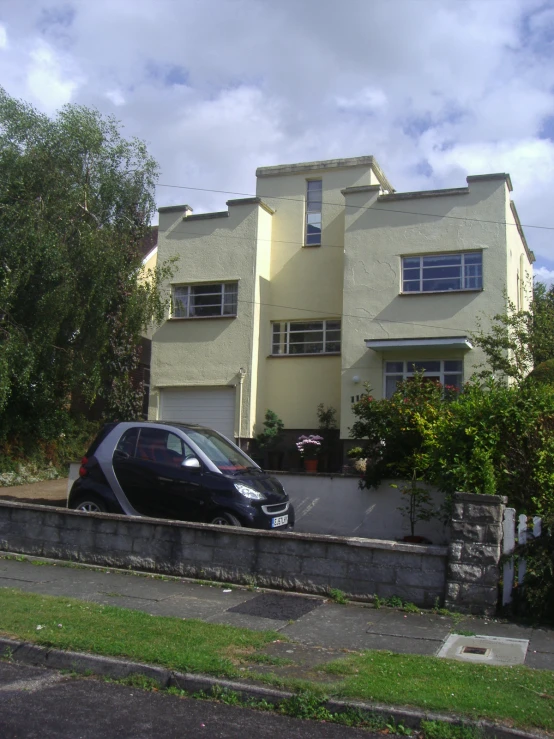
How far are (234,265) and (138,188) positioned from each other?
3.32 m

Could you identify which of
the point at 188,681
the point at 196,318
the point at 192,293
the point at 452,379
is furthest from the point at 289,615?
the point at 192,293

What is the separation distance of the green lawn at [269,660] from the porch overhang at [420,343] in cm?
1166

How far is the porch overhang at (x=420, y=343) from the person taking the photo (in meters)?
17.2

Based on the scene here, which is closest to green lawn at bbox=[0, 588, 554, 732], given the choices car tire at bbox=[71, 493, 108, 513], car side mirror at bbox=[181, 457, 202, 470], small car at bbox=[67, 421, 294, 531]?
small car at bbox=[67, 421, 294, 531]

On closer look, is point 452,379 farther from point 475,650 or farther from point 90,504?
point 475,650

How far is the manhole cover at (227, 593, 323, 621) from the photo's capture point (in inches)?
297

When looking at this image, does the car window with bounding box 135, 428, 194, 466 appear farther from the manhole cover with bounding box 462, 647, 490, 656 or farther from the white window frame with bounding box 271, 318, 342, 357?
the white window frame with bounding box 271, 318, 342, 357

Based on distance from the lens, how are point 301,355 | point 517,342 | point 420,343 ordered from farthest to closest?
Result: point 301,355 < point 420,343 < point 517,342

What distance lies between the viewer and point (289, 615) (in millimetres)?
7539

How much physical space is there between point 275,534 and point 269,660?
2.84 meters

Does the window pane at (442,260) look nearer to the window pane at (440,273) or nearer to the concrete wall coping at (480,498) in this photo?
the window pane at (440,273)

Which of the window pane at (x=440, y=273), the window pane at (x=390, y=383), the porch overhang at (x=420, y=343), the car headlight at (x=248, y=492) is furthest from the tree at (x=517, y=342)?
the car headlight at (x=248, y=492)

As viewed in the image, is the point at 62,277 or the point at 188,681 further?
the point at 62,277

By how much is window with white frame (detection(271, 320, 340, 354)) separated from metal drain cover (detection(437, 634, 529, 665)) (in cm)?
1355
